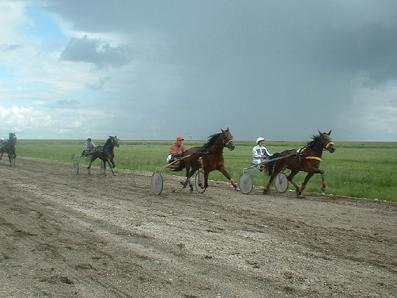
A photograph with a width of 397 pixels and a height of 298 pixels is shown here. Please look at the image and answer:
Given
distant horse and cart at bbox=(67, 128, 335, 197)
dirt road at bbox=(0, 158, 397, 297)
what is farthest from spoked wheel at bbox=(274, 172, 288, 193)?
dirt road at bbox=(0, 158, 397, 297)

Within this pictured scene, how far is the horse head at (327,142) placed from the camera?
610 inches

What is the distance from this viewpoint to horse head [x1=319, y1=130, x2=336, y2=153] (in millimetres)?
15496

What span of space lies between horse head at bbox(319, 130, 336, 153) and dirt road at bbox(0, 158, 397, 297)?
7.82 ft

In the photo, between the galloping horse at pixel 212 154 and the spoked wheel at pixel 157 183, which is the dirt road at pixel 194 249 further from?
the galloping horse at pixel 212 154

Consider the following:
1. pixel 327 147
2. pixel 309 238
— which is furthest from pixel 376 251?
pixel 327 147

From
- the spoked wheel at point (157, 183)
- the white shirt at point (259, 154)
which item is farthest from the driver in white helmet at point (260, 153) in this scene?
the spoked wheel at point (157, 183)

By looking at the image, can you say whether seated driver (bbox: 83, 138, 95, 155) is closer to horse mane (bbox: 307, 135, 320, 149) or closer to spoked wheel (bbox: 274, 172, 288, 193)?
spoked wheel (bbox: 274, 172, 288, 193)

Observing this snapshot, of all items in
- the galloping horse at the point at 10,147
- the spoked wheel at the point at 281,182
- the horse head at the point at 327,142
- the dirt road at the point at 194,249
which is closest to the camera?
the dirt road at the point at 194,249

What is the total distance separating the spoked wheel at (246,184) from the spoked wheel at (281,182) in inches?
44.8

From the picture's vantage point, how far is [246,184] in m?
16.9

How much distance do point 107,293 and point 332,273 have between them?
2986 mm

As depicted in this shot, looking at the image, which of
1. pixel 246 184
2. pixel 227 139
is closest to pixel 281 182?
pixel 246 184

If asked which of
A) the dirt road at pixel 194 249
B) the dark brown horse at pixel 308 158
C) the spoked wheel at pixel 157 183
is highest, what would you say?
the dark brown horse at pixel 308 158

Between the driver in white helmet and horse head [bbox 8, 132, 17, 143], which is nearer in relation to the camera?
the driver in white helmet
